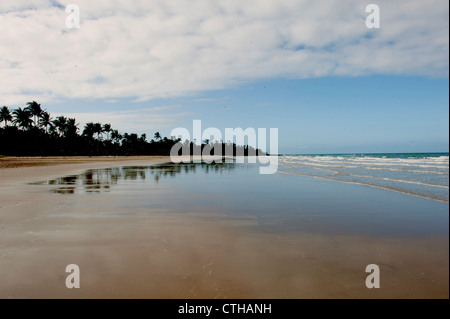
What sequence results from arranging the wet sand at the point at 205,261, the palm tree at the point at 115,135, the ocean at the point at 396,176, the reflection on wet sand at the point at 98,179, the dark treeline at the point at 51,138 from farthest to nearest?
the palm tree at the point at 115,135 → the dark treeline at the point at 51,138 → the ocean at the point at 396,176 → the reflection on wet sand at the point at 98,179 → the wet sand at the point at 205,261

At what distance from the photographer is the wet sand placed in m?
3.94

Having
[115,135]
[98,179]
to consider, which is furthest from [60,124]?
[98,179]

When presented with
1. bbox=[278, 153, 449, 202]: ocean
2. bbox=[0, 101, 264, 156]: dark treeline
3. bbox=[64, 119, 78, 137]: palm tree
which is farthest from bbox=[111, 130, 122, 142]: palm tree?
bbox=[278, 153, 449, 202]: ocean

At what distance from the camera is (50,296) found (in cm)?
382

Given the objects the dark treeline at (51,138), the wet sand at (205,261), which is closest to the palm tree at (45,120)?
the dark treeline at (51,138)

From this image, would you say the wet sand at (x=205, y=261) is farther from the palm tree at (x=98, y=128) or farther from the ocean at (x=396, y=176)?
the palm tree at (x=98, y=128)

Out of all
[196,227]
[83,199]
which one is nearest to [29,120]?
[83,199]

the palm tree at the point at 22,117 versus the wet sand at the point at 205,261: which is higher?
the palm tree at the point at 22,117

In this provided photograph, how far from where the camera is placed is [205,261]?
495cm

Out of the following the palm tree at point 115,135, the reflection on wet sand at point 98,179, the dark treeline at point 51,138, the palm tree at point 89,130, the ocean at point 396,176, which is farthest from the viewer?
the palm tree at point 115,135

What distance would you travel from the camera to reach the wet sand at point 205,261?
3.94 m

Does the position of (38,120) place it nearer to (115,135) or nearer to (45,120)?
(45,120)

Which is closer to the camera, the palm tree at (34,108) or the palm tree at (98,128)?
the palm tree at (34,108)
